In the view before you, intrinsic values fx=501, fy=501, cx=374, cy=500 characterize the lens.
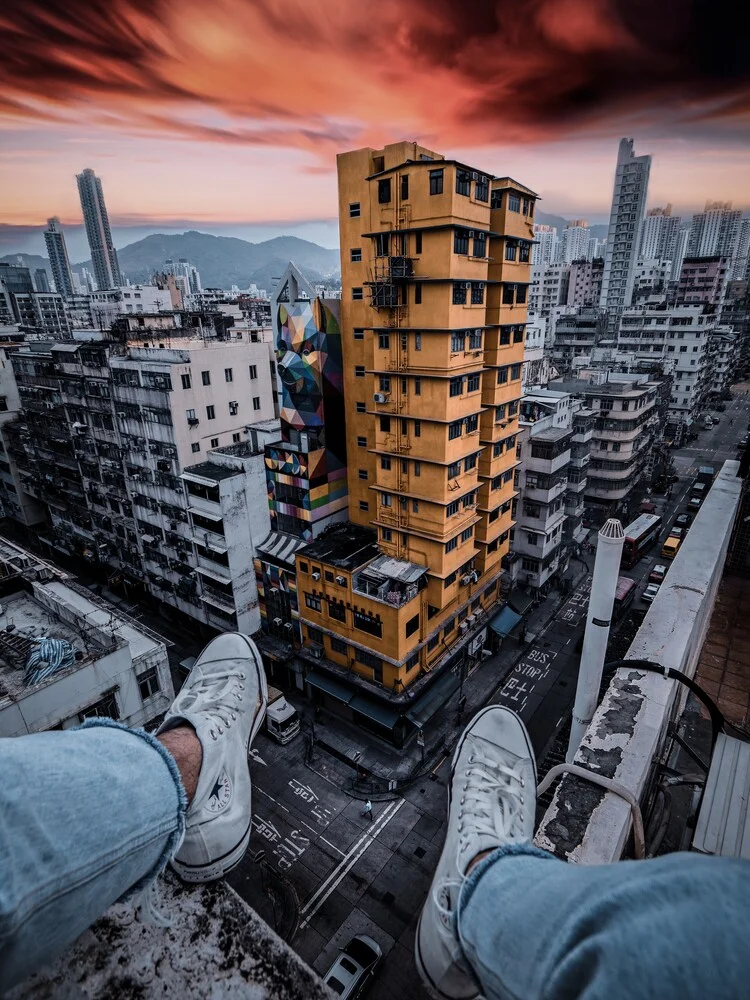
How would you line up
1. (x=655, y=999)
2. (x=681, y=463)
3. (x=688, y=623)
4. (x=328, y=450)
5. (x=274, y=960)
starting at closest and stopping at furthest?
(x=655, y=999) → (x=274, y=960) → (x=688, y=623) → (x=328, y=450) → (x=681, y=463)

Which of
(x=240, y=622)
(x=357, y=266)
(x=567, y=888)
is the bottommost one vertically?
(x=240, y=622)

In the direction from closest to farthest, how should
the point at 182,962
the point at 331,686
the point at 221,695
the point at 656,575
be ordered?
the point at 182,962 < the point at 221,695 < the point at 331,686 < the point at 656,575

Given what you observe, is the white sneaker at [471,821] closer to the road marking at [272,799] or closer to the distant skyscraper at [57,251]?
the road marking at [272,799]

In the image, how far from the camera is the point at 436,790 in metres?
22.8

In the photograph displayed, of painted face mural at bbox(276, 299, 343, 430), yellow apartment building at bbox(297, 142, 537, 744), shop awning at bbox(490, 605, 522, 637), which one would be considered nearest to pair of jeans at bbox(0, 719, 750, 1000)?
yellow apartment building at bbox(297, 142, 537, 744)

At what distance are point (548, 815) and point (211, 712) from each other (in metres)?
5.12

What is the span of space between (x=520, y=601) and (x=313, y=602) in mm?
14989

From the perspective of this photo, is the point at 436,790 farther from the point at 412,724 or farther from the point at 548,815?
the point at 548,815

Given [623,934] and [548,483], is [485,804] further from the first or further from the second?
[548,483]

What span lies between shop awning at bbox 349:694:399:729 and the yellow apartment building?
3.76ft

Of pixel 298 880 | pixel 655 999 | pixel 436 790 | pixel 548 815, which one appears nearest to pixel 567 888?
pixel 655 999

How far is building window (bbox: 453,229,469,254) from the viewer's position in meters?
20.8

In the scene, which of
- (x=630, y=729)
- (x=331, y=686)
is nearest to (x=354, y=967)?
(x=331, y=686)

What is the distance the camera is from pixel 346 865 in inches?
773
